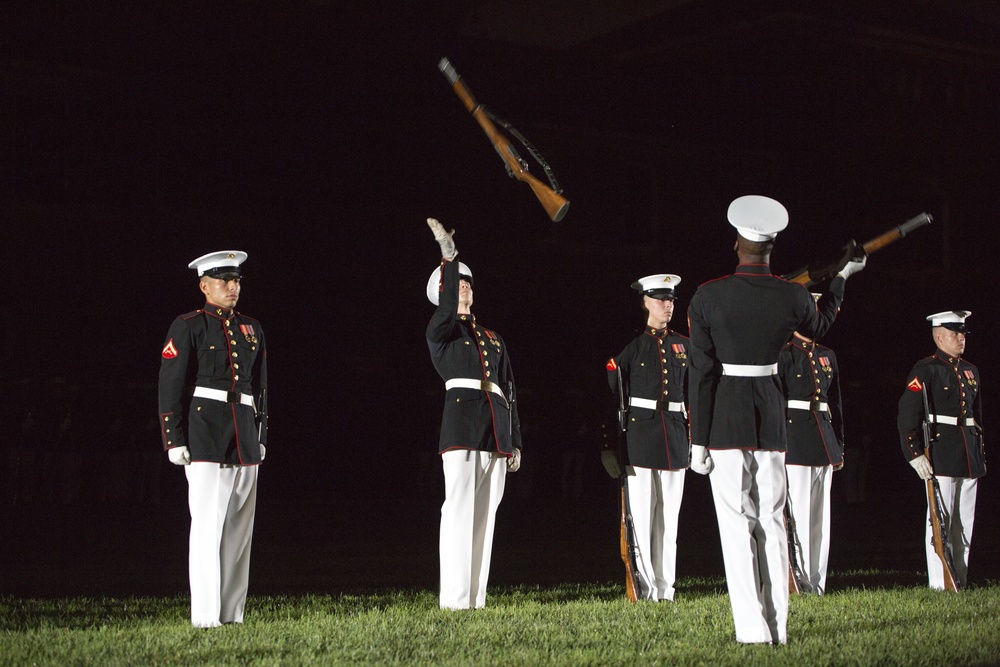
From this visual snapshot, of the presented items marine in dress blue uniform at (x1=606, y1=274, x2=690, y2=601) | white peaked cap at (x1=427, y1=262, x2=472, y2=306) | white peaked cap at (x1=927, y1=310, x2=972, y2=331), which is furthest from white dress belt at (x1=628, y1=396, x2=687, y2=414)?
white peaked cap at (x1=927, y1=310, x2=972, y2=331)

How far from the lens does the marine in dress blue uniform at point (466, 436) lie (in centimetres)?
861

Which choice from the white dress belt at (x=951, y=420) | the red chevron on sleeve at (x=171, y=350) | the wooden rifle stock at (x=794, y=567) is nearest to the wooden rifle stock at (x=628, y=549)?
the wooden rifle stock at (x=794, y=567)

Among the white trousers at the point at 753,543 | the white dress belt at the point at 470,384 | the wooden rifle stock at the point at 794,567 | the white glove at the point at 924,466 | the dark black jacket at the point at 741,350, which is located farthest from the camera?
the white glove at the point at 924,466

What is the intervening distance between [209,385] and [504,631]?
87.4 inches

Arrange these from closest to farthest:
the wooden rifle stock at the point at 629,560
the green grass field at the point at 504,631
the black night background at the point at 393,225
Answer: the green grass field at the point at 504,631, the wooden rifle stock at the point at 629,560, the black night background at the point at 393,225

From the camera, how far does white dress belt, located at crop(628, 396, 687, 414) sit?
31.6 ft

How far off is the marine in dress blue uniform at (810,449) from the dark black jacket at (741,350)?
2.68 meters

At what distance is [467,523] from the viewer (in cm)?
862

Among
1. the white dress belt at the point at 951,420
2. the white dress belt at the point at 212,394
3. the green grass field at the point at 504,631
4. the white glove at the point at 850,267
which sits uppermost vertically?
the white glove at the point at 850,267

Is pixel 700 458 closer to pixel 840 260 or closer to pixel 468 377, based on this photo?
pixel 840 260

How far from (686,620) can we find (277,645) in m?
2.45

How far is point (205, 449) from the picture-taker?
309 inches

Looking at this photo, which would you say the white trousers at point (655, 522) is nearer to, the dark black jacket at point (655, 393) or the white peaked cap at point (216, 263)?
the dark black jacket at point (655, 393)

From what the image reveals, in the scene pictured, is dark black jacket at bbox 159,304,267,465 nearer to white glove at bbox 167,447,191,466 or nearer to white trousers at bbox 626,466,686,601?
white glove at bbox 167,447,191,466
